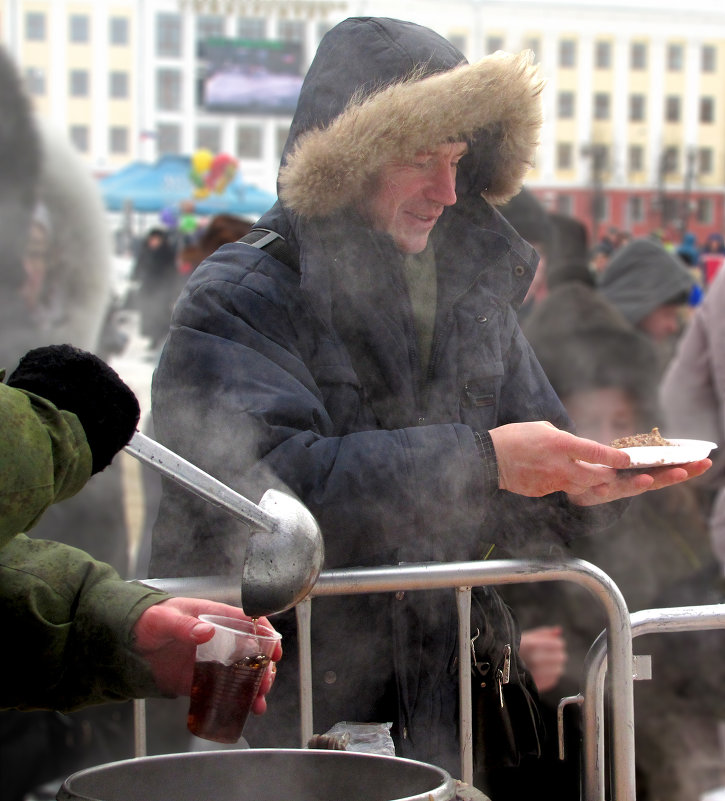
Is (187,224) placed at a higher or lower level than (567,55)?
lower

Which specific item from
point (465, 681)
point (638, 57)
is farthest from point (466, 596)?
point (638, 57)

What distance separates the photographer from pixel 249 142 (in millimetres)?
45000

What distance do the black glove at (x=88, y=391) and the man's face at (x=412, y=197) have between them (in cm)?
87

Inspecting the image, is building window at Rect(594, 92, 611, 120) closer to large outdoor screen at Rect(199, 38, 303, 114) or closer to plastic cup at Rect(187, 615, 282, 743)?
large outdoor screen at Rect(199, 38, 303, 114)

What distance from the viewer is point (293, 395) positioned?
63.2 inches

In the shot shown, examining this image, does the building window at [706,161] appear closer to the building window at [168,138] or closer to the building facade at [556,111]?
the building facade at [556,111]

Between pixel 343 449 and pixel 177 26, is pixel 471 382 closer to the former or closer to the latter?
pixel 343 449

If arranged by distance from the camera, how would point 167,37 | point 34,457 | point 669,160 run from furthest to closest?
point 167,37 < point 669,160 < point 34,457

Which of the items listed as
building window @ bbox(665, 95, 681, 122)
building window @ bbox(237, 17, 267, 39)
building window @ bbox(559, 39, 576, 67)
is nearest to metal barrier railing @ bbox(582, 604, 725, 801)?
building window @ bbox(559, 39, 576, 67)

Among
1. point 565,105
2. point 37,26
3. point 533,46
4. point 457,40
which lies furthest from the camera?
point 565,105

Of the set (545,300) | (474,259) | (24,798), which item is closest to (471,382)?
(474,259)

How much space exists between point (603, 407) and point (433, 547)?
1.27 m

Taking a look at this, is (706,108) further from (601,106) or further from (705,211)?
(705,211)

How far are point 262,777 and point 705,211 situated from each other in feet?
144
